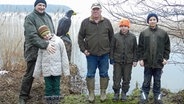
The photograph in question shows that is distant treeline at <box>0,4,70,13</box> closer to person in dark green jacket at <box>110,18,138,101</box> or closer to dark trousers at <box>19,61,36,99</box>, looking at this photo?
dark trousers at <box>19,61,36,99</box>

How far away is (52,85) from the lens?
612 cm

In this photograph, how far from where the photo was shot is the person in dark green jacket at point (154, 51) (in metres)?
6.27

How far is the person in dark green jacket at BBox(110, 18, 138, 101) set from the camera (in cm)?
650

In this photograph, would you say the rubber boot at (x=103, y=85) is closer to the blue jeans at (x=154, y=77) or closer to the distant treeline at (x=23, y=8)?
the blue jeans at (x=154, y=77)

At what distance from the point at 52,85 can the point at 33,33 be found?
877 millimetres

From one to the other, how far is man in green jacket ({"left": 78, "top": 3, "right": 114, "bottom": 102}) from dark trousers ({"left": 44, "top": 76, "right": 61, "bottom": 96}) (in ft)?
2.44

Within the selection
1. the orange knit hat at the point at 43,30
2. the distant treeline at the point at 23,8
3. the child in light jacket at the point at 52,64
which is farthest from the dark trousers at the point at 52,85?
the distant treeline at the point at 23,8

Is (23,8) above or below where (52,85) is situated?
above

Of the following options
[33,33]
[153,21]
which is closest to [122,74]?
[153,21]

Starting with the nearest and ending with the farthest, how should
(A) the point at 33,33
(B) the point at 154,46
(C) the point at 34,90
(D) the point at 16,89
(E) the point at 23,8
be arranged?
(A) the point at 33,33, (B) the point at 154,46, (C) the point at 34,90, (D) the point at 16,89, (E) the point at 23,8

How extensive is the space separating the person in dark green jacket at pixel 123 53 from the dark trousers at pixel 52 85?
106 cm

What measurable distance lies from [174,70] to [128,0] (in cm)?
328

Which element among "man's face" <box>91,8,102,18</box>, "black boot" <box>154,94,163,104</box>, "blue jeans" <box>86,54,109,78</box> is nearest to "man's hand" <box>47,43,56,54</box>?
"blue jeans" <box>86,54,109,78</box>

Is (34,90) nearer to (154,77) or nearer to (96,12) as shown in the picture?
(96,12)
